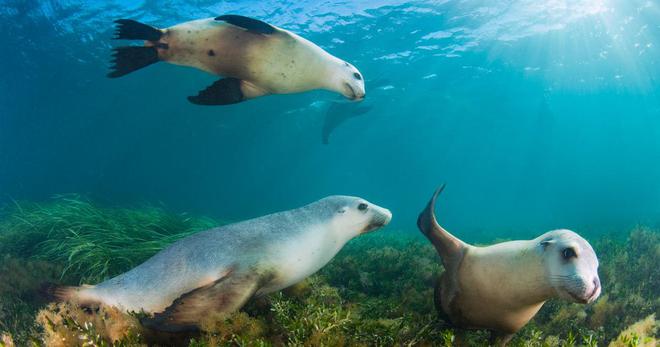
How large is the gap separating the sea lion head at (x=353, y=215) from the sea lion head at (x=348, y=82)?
1.00 meters

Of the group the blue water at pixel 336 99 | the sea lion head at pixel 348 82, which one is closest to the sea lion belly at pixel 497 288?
the sea lion head at pixel 348 82

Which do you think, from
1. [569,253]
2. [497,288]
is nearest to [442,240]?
[497,288]

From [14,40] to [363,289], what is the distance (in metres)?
22.0

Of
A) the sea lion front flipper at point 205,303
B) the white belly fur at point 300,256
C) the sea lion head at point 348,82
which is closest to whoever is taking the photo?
the sea lion front flipper at point 205,303

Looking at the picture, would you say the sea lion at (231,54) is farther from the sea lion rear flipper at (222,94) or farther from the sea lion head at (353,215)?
the sea lion head at (353,215)

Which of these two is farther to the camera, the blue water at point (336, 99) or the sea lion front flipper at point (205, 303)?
the blue water at point (336, 99)

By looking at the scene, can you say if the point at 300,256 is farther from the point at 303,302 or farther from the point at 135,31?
the point at 135,31

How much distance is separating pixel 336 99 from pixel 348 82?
2141cm

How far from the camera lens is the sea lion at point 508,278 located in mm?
2295

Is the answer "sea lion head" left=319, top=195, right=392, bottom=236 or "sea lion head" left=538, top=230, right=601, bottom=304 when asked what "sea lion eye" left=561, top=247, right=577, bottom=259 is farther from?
"sea lion head" left=319, top=195, right=392, bottom=236

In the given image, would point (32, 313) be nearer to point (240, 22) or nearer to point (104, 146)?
point (240, 22)

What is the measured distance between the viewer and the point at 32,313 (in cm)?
367

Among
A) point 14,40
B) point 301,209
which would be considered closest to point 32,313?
point 301,209

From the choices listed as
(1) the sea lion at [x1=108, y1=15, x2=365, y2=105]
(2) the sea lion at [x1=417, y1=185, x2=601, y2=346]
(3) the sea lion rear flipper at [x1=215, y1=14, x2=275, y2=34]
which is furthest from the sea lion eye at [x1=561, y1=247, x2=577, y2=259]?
(3) the sea lion rear flipper at [x1=215, y1=14, x2=275, y2=34]
